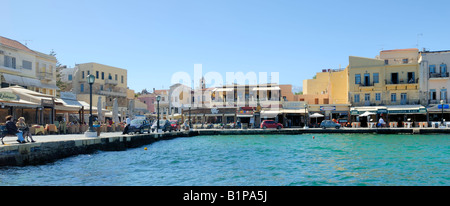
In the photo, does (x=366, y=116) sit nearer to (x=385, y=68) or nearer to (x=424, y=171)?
(x=385, y=68)

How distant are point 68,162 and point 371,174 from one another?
11.8m

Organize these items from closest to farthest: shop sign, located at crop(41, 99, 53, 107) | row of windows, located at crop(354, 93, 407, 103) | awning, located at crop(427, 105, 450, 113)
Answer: shop sign, located at crop(41, 99, 53, 107) < awning, located at crop(427, 105, 450, 113) < row of windows, located at crop(354, 93, 407, 103)

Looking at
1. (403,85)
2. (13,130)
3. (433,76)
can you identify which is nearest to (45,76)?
(13,130)

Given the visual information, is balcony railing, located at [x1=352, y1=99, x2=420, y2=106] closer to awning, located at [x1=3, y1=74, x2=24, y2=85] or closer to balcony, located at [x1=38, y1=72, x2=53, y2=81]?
balcony, located at [x1=38, y1=72, x2=53, y2=81]

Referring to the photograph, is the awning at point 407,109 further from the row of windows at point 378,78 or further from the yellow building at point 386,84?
the row of windows at point 378,78

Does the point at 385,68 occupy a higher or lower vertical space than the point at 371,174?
higher

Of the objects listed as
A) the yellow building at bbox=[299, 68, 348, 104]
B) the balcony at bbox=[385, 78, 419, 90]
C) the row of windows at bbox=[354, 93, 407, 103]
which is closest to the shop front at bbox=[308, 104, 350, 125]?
the row of windows at bbox=[354, 93, 407, 103]

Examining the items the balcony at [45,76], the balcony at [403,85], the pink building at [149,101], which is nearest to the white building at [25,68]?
the balcony at [45,76]

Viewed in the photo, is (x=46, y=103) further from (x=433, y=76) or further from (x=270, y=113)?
(x=433, y=76)

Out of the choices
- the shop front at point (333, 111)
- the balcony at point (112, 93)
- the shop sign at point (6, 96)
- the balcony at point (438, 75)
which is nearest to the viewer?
the shop sign at point (6, 96)

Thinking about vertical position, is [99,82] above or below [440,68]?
below

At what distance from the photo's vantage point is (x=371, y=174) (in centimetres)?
1302
